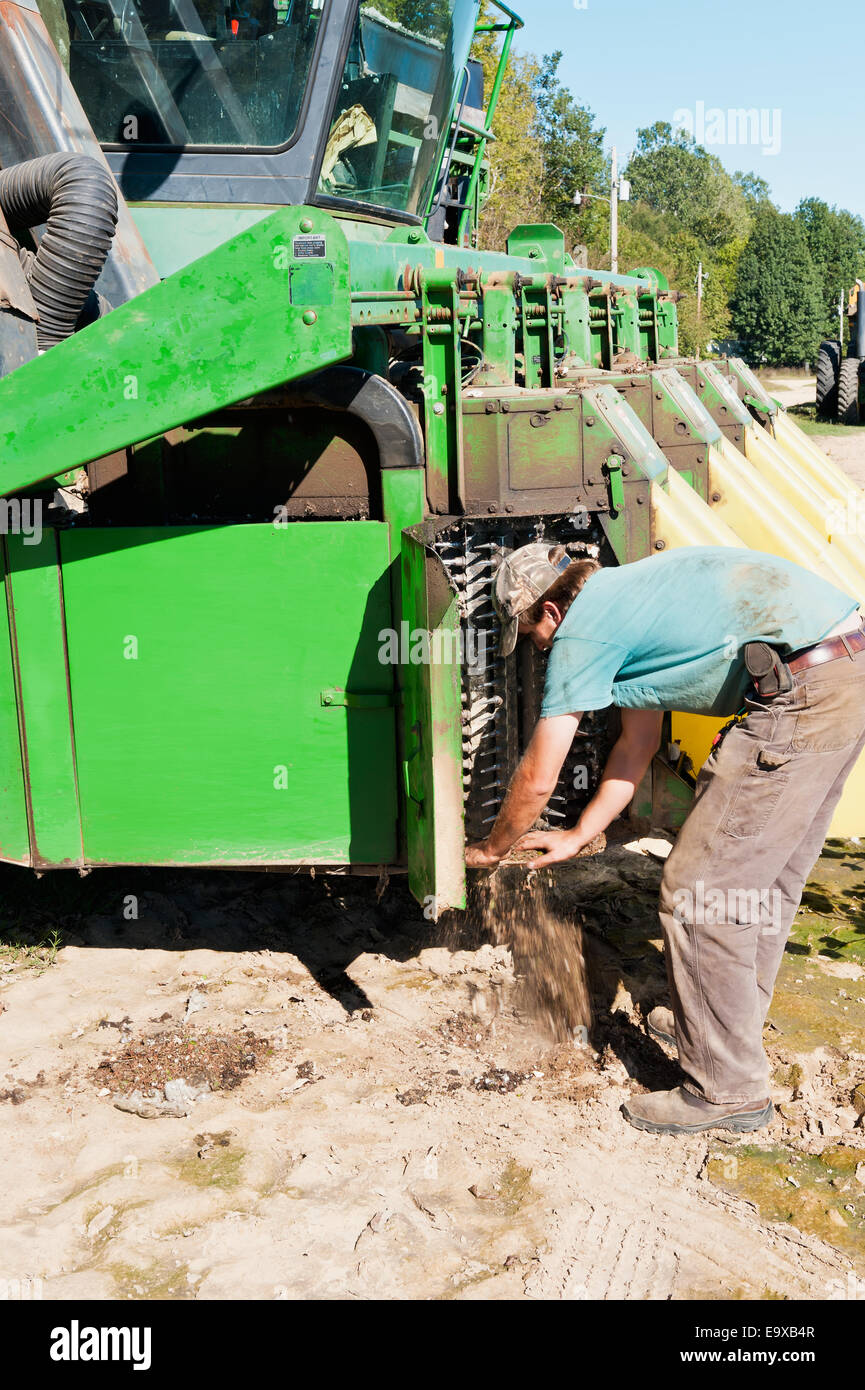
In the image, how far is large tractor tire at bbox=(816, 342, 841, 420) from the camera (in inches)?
902

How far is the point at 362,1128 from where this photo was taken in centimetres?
333

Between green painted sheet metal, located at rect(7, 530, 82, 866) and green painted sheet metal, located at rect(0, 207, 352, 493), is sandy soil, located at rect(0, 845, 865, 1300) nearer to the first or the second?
green painted sheet metal, located at rect(7, 530, 82, 866)

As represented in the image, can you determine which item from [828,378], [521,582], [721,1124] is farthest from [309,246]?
[828,378]

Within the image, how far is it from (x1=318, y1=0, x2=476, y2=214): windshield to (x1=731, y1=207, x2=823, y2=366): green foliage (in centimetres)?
5012

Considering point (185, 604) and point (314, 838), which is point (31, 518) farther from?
point (314, 838)

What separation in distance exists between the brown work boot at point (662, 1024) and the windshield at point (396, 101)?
3.26m

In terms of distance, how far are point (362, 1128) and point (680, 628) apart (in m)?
1.51

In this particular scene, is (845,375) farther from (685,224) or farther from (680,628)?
(685,224)

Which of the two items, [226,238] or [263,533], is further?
[226,238]

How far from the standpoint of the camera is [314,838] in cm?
369

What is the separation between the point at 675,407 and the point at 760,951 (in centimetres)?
295

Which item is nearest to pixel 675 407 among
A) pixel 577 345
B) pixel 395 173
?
pixel 577 345

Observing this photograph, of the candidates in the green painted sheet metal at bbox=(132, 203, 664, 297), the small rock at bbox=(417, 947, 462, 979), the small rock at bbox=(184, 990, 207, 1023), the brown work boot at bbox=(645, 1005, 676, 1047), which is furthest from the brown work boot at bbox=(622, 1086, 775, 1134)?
the green painted sheet metal at bbox=(132, 203, 664, 297)
